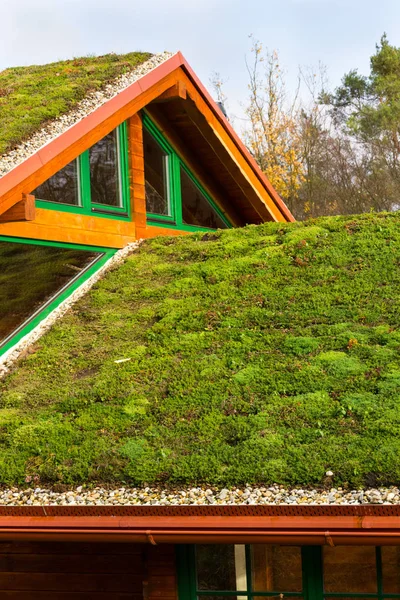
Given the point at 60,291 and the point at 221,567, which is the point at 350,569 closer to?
the point at 221,567

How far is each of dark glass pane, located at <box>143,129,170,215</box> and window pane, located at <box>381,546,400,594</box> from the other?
7448 millimetres

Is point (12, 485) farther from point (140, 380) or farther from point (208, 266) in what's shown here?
point (208, 266)

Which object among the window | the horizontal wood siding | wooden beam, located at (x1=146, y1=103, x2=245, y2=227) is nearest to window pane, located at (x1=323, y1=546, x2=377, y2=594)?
the window

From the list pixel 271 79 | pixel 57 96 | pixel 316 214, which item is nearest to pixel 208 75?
pixel 271 79

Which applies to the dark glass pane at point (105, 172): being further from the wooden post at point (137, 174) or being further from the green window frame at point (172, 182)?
the green window frame at point (172, 182)

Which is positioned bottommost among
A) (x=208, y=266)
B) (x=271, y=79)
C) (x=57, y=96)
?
(x=208, y=266)

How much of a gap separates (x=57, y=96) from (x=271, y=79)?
20.3 meters

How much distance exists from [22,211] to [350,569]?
491 cm

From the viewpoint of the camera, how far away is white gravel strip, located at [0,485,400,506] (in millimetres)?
5113

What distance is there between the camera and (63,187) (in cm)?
954

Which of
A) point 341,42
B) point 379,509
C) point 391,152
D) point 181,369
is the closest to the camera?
point 379,509

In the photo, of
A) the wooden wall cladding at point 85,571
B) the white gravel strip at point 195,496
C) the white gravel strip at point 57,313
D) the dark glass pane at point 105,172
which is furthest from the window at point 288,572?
the dark glass pane at point 105,172

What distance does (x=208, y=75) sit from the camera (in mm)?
30188

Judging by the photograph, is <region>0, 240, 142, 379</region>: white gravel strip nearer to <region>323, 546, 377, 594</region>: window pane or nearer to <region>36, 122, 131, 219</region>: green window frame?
<region>36, 122, 131, 219</region>: green window frame
